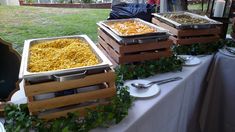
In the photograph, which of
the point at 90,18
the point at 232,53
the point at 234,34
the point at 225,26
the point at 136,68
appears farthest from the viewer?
the point at 90,18

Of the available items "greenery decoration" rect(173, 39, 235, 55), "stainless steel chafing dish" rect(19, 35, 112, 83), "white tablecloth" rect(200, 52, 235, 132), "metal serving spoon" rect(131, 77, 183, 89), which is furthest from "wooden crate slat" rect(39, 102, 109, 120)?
"white tablecloth" rect(200, 52, 235, 132)

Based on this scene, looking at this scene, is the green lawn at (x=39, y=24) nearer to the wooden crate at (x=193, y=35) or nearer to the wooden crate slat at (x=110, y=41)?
the wooden crate slat at (x=110, y=41)

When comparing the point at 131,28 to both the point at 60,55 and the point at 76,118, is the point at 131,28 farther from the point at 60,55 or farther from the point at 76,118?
the point at 76,118

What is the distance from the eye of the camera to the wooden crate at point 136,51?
1.00 metres

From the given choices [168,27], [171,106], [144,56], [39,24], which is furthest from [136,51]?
→ [39,24]

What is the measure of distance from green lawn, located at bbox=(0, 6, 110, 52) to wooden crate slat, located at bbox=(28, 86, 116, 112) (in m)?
0.78

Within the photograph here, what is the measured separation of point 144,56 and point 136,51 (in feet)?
0.16

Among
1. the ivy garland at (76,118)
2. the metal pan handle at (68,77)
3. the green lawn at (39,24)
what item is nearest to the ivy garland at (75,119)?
the ivy garland at (76,118)

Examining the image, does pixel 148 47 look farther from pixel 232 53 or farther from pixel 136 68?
pixel 232 53

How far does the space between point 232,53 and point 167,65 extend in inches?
19.5

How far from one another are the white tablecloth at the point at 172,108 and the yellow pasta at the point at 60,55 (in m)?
0.22

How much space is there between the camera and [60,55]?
2.66 feet

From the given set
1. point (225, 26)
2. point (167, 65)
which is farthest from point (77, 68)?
point (225, 26)

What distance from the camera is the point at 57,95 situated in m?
0.68
